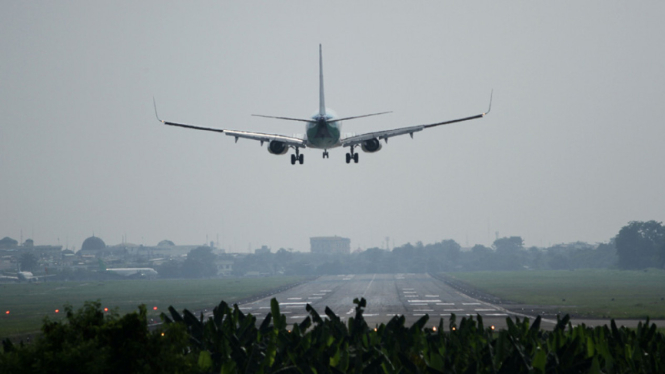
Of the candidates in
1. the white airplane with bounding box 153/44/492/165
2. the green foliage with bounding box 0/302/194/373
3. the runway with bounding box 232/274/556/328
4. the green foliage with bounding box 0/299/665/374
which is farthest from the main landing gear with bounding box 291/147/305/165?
the green foliage with bounding box 0/302/194/373

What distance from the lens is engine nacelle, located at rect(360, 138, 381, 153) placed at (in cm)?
6122

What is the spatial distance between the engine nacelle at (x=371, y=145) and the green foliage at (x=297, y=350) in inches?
1089

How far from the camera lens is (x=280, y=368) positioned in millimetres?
25344

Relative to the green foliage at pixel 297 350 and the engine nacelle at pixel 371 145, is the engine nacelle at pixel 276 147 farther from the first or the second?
the green foliage at pixel 297 350

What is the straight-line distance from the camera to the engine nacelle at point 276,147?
60938mm

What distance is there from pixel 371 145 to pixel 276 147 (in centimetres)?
851

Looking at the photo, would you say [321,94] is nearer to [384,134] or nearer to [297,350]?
[384,134]

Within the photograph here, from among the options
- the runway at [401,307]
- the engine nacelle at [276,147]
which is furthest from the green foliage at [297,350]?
the runway at [401,307]

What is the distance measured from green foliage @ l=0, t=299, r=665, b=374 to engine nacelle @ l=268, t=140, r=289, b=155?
2951 centimetres

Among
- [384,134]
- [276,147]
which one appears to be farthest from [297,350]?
[276,147]

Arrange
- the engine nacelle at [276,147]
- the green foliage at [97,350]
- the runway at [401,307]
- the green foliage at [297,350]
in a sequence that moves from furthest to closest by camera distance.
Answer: the runway at [401,307] < the engine nacelle at [276,147] < the green foliage at [297,350] < the green foliage at [97,350]

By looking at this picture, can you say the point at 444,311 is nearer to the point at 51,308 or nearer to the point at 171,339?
the point at 51,308

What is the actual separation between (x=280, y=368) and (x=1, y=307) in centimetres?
11550

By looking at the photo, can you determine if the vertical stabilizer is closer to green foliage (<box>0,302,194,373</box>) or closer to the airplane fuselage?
the airplane fuselage
